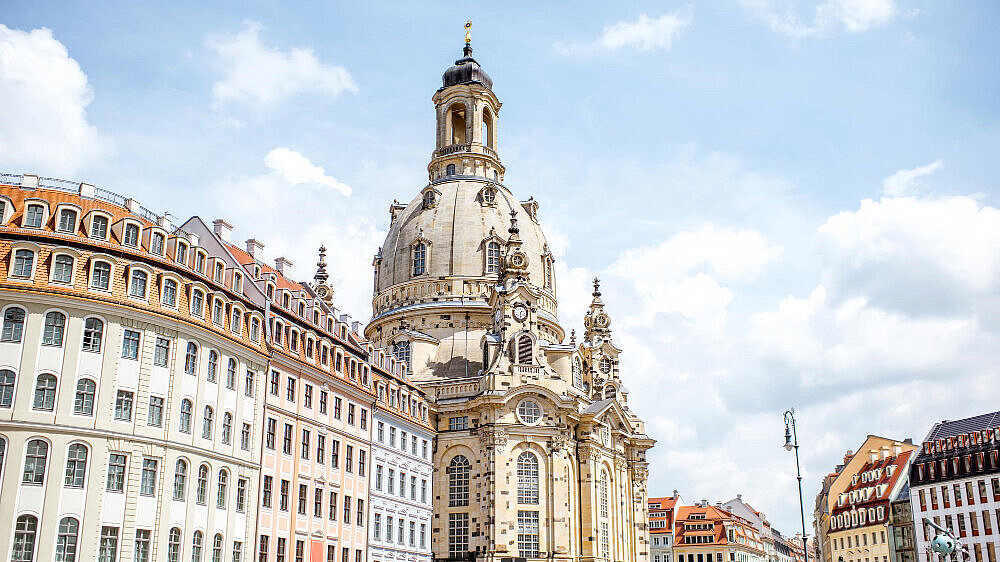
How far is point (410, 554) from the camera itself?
67.4m

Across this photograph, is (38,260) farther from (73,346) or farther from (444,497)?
(444,497)

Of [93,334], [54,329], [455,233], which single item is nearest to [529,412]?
[455,233]

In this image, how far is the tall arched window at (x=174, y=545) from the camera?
43.2 meters

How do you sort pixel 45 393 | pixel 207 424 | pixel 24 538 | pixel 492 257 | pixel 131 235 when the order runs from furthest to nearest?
pixel 492 257 → pixel 207 424 → pixel 131 235 → pixel 45 393 → pixel 24 538

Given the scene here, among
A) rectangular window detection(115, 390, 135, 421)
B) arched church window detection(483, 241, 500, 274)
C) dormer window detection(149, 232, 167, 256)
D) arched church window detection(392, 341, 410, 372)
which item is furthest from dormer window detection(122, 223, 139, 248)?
arched church window detection(483, 241, 500, 274)

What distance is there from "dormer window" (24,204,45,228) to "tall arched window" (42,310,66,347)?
423 cm

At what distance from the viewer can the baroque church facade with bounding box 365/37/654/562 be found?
8244 cm

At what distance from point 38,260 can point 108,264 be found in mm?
2886

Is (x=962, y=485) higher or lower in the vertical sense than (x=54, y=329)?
lower

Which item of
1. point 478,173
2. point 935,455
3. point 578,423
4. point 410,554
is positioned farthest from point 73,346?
point 935,455

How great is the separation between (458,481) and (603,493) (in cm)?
→ 1501

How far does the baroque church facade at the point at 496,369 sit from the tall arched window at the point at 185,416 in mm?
31309

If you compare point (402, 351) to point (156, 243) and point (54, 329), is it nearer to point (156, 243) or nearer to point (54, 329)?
point (156, 243)

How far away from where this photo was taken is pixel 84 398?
138ft
